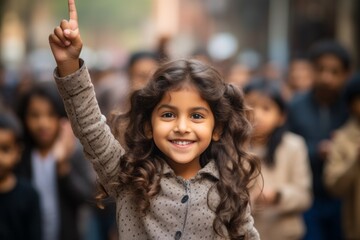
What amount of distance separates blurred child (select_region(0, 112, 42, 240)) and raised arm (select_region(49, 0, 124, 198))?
1982mm

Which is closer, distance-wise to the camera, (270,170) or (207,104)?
(207,104)

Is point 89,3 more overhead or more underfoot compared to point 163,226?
more overhead

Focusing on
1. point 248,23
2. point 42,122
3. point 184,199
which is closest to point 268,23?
point 248,23

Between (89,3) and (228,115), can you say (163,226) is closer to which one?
(228,115)

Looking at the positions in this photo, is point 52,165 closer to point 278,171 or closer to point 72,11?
point 278,171

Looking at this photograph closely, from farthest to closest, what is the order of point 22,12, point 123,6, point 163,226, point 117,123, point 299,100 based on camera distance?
point 123,6 → point 22,12 → point 299,100 → point 117,123 → point 163,226

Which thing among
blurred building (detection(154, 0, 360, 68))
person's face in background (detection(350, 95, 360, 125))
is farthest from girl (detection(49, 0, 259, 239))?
blurred building (detection(154, 0, 360, 68))

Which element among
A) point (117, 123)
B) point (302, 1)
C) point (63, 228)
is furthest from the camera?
point (302, 1)

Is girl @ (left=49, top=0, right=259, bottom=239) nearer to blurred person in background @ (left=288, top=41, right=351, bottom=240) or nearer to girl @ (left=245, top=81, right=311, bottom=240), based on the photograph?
girl @ (left=245, top=81, right=311, bottom=240)

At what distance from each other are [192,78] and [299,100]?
13.3 ft

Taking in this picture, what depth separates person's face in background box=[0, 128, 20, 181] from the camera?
507cm

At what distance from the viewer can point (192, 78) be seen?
320 centimetres

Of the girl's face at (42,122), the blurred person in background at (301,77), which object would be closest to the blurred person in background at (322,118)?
the girl's face at (42,122)

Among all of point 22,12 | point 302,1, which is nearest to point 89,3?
point 22,12
